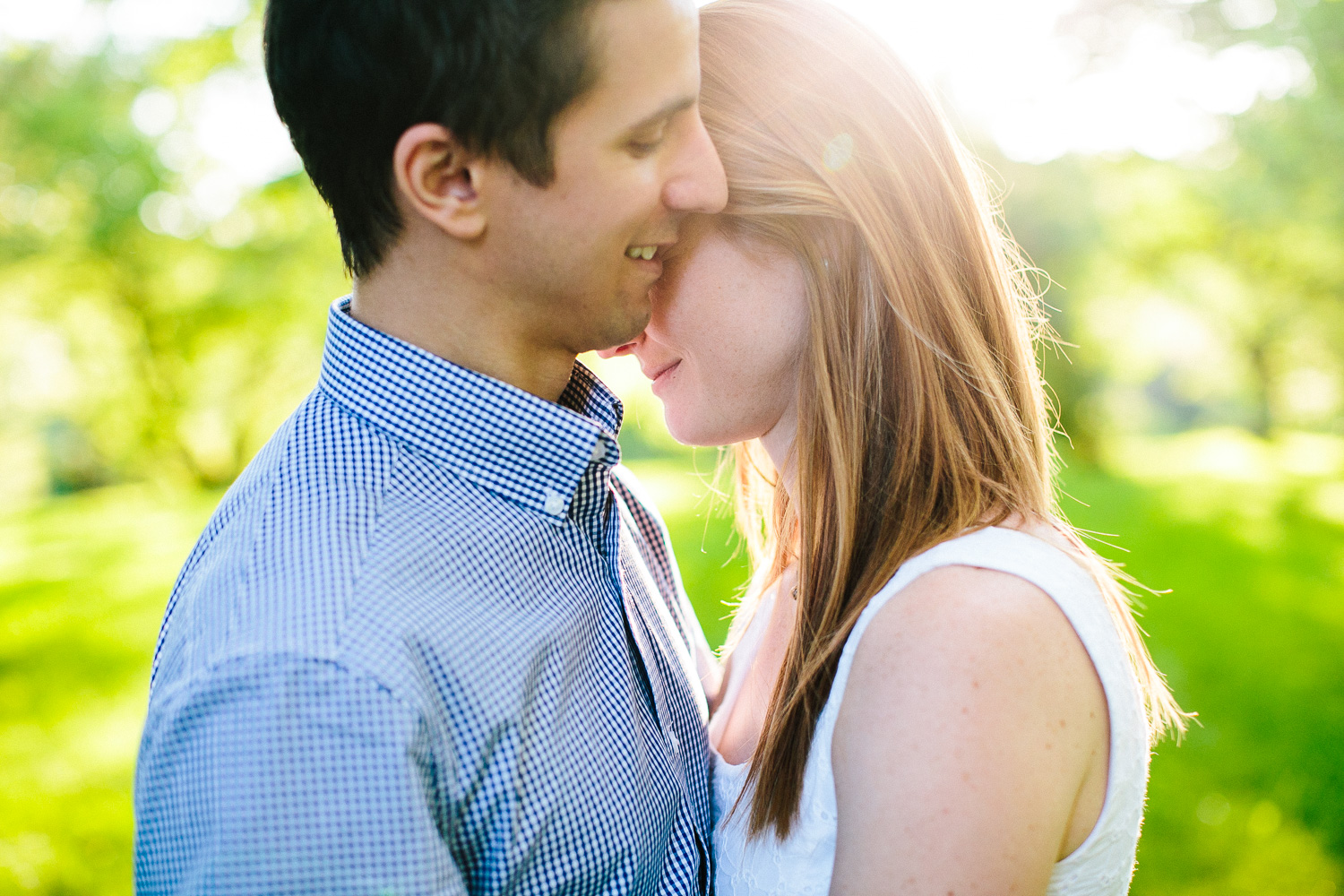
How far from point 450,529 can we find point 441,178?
0.62 metres

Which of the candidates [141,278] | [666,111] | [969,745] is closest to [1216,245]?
[141,278]

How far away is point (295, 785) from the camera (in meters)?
1.21

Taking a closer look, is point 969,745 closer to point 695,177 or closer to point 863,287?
point 863,287

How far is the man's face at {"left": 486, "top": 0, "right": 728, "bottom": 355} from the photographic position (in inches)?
Result: 62.3

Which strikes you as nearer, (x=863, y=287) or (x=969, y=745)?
(x=969, y=745)

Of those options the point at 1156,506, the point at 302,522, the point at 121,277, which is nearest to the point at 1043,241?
the point at 1156,506

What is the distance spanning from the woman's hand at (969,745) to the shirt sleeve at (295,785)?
2.31 ft

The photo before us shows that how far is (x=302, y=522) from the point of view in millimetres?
1423

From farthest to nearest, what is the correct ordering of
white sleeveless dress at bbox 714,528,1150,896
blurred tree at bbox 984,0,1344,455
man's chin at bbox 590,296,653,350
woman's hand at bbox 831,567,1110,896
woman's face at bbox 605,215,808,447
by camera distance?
blurred tree at bbox 984,0,1344,455, woman's face at bbox 605,215,808,447, man's chin at bbox 590,296,653,350, white sleeveless dress at bbox 714,528,1150,896, woman's hand at bbox 831,567,1110,896

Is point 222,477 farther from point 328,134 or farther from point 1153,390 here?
point 1153,390

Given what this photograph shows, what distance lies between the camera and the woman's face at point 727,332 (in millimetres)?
1990

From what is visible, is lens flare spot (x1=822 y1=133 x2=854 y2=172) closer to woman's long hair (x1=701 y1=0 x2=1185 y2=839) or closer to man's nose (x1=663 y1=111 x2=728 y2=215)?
woman's long hair (x1=701 y1=0 x2=1185 y2=839)

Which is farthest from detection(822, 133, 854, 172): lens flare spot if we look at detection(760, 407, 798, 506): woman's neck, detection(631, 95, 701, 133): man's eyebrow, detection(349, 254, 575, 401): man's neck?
detection(349, 254, 575, 401): man's neck

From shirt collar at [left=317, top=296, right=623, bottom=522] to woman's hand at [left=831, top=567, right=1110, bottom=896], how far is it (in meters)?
0.66
